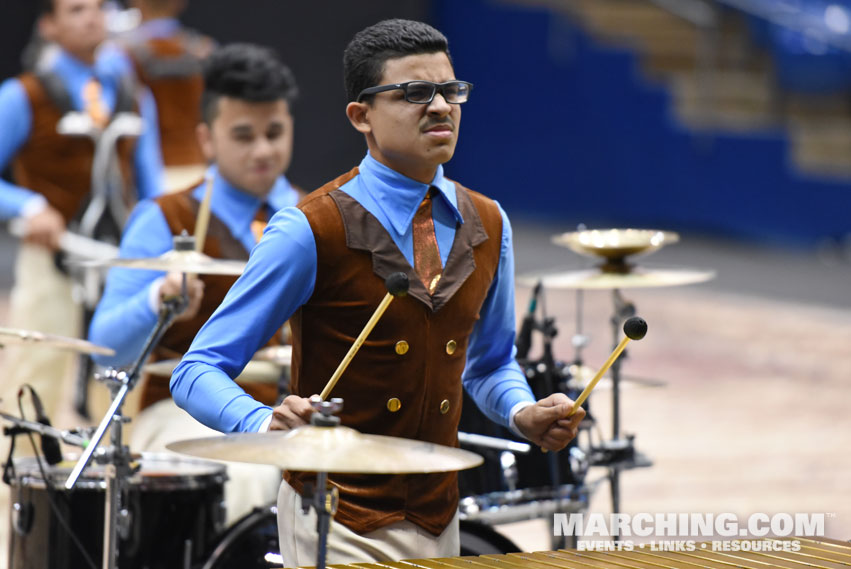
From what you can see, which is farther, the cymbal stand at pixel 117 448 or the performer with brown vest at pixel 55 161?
the performer with brown vest at pixel 55 161

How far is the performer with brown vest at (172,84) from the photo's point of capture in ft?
30.0

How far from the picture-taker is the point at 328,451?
2.30 metres

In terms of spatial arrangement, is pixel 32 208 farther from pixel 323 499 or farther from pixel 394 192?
pixel 323 499

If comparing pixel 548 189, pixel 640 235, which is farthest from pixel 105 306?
pixel 548 189

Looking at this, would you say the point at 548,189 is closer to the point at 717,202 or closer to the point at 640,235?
the point at 717,202

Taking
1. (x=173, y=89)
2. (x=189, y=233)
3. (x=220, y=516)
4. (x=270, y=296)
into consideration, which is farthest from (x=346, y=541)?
(x=173, y=89)

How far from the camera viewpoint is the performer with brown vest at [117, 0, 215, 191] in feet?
30.0

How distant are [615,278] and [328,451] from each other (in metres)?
2.21

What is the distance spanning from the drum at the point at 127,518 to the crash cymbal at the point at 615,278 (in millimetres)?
1126

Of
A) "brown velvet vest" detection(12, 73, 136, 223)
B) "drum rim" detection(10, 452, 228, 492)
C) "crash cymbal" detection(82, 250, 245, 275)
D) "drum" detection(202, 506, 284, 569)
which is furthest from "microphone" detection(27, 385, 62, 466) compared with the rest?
"brown velvet vest" detection(12, 73, 136, 223)

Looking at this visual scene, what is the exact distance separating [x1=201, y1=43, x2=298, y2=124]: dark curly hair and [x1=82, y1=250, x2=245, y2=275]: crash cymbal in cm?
78

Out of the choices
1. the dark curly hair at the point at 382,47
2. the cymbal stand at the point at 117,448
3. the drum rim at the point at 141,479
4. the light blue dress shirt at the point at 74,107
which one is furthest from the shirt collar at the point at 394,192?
the light blue dress shirt at the point at 74,107

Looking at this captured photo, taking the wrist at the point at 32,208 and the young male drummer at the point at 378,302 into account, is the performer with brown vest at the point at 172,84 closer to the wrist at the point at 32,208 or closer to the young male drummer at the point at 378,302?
the wrist at the point at 32,208

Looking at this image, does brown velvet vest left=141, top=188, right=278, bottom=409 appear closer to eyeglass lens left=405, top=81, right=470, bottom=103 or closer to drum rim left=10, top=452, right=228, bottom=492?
Answer: drum rim left=10, top=452, right=228, bottom=492
